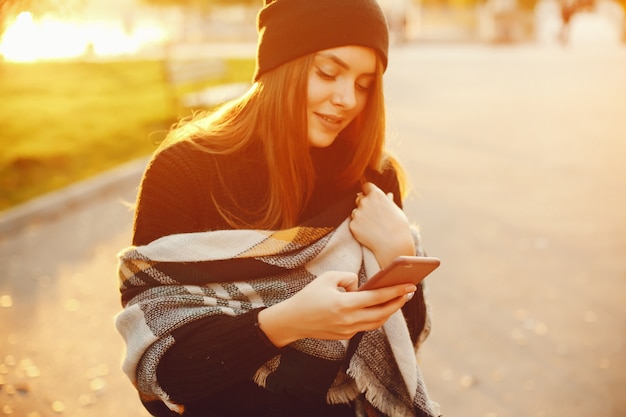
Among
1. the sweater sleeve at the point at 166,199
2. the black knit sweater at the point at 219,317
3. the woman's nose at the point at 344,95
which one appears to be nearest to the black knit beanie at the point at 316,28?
the woman's nose at the point at 344,95

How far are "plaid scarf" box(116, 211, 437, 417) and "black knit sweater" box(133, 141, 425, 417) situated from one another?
0.05m

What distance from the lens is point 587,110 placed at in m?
14.2

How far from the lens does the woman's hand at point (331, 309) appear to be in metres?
1.82

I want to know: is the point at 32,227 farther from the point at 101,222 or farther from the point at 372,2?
the point at 372,2

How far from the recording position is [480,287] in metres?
5.59

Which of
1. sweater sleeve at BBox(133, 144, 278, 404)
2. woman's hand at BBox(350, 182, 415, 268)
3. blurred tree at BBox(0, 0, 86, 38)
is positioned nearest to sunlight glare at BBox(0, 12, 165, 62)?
blurred tree at BBox(0, 0, 86, 38)

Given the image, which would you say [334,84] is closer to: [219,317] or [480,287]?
[219,317]

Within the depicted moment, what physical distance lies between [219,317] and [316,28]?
3.28 feet

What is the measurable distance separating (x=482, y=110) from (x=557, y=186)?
19.3 ft

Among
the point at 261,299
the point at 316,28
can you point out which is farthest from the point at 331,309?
the point at 316,28

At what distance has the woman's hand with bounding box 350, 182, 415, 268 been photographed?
89.0 inches

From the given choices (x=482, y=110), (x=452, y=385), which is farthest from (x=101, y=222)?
(x=482, y=110)

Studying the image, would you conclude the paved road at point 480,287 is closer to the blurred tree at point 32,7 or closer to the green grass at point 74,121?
the green grass at point 74,121

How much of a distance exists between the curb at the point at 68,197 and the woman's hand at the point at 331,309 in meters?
5.38
